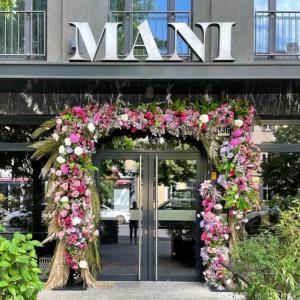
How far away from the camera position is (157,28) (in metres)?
9.88

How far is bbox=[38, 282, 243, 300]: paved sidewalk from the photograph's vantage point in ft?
27.1

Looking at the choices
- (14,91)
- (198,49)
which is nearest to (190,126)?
(198,49)

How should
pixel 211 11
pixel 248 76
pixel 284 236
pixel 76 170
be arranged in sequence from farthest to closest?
pixel 211 11
pixel 76 170
pixel 248 76
pixel 284 236

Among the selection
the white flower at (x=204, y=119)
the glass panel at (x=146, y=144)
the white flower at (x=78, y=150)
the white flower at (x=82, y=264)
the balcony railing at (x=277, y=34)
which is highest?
the balcony railing at (x=277, y=34)

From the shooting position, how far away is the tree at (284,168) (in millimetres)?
9602

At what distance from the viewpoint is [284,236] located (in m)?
5.13

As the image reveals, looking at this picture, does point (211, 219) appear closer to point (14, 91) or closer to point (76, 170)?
point (76, 170)

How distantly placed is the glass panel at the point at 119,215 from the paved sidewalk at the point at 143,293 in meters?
0.50

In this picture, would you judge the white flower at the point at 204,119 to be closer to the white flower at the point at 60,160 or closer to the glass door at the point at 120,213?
the glass door at the point at 120,213

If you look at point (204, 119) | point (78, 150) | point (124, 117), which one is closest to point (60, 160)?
point (78, 150)

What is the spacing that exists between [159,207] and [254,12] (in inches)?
157

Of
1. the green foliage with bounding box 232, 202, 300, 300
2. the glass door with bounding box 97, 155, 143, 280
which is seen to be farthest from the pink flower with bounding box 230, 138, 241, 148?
the green foliage with bounding box 232, 202, 300, 300

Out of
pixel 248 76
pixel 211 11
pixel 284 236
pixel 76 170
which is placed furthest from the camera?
pixel 211 11

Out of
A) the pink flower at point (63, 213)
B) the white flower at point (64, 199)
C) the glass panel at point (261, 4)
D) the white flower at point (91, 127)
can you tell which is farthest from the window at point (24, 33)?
the glass panel at point (261, 4)
